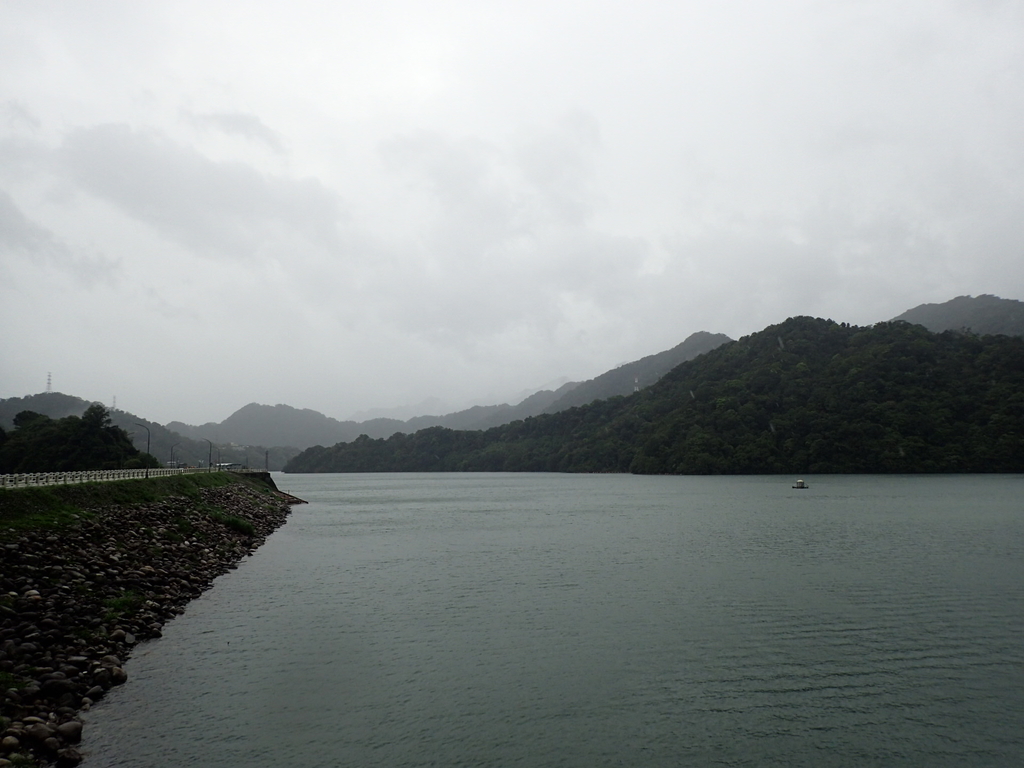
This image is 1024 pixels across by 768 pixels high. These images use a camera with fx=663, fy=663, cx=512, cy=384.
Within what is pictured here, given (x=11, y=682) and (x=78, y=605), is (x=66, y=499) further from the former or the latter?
(x=11, y=682)

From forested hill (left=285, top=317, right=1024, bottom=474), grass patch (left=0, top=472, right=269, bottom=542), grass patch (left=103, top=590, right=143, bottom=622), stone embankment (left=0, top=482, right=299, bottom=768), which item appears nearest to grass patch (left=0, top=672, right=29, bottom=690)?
stone embankment (left=0, top=482, right=299, bottom=768)

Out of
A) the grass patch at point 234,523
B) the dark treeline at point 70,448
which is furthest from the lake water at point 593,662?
the dark treeline at point 70,448

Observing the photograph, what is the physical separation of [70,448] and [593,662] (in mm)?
73557

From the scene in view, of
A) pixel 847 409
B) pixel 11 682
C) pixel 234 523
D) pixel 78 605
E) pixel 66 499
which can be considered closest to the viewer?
pixel 11 682

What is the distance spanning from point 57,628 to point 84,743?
20.4ft

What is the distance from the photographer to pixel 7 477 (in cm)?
3092

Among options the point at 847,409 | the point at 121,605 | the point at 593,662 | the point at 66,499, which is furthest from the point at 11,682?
the point at 847,409

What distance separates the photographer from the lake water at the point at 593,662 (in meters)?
13.4

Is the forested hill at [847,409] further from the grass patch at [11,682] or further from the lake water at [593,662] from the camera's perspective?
the grass patch at [11,682]

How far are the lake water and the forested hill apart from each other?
9129 centimetres

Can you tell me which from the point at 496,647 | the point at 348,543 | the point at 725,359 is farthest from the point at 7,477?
the point at 725,359

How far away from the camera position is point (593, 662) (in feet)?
60.9

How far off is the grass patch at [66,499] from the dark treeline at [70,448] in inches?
1079

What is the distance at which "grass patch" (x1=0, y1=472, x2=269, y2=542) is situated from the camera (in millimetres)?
25984
